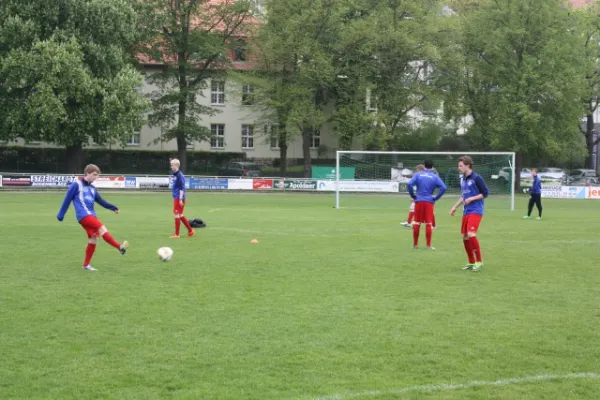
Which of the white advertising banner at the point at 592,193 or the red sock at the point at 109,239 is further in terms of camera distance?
the white advertising banner at the point at 592,193

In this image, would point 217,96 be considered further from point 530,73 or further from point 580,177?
point 580,177

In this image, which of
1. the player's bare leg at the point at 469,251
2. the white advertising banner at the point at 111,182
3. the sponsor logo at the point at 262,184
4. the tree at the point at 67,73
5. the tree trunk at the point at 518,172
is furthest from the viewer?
the tree trunk at the point at 518,172

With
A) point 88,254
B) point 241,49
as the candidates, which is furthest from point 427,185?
point 241,49

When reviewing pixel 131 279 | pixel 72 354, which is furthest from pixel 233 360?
pixel 131 279

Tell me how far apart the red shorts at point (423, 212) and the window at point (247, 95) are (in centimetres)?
3637

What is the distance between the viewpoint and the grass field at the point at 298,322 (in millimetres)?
5598


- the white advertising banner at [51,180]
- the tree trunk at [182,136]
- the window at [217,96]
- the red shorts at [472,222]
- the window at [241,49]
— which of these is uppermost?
the window at [241,49]

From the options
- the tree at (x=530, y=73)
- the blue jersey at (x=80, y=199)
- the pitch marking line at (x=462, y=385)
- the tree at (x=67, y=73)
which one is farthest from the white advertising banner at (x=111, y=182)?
the pitch marking line at (x=462, y=385)

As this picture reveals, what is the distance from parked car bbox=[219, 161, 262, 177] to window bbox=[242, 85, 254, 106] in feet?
16.4

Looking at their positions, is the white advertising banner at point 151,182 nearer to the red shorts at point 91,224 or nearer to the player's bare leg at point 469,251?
the red shorts at point 91,224

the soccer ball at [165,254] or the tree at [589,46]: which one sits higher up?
the tree at [589,46]

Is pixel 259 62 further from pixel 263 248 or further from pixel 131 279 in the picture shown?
pixel 131 279

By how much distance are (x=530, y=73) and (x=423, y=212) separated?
117 feet

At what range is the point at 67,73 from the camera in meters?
38.6
